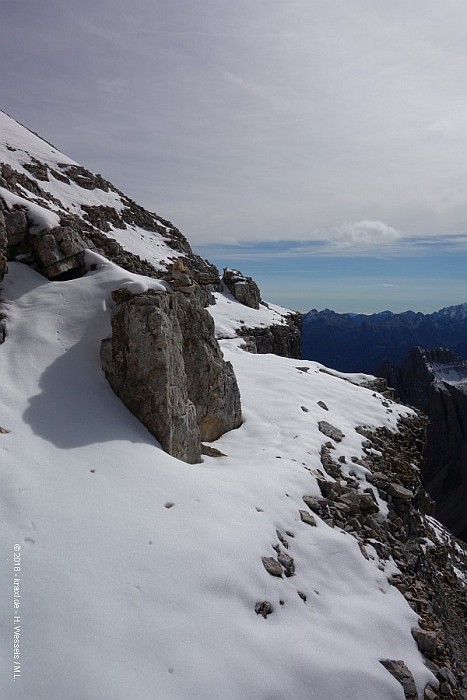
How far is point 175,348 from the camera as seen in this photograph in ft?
39.2

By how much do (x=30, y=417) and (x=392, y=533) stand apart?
10.3m

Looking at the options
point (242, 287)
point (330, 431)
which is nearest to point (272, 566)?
point (330, 431)

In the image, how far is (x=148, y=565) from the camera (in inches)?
274

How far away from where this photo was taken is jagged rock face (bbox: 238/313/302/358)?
156 ft

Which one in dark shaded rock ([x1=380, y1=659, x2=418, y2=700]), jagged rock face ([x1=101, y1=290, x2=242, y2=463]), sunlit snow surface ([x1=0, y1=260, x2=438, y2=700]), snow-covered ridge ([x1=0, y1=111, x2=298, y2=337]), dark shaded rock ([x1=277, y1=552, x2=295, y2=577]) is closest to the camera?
sunlit snow surface ([x1=0, y1=260, x2=438, y2=700])

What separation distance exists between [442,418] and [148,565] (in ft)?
364

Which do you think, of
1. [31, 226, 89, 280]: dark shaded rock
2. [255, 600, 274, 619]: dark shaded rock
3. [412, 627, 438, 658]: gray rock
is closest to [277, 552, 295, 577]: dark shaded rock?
[255, 600, 274, 619]: dark shaded rock

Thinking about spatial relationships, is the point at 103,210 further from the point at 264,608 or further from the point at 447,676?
the point at 447,676

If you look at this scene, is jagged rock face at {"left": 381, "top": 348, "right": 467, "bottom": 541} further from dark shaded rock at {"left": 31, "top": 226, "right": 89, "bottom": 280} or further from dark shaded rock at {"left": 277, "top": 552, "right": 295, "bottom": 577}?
dark shaded rock at {"left": 31, "top": 226, "right": 89, "bottom": 280}

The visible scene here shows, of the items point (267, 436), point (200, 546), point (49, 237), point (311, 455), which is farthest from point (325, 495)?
point (49, 237)

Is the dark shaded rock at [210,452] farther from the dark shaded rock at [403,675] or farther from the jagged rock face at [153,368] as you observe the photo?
the dark shaded rock at [403,675]

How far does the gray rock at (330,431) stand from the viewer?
15.7 meters

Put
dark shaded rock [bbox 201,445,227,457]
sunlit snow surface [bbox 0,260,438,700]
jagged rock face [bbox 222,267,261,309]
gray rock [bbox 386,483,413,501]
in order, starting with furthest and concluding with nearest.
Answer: jagged rock face [bbox 222,267,261,309] < gray rock [bbox 386,483,413,501] < dark shaded rock [bbox 201,445,227,457] < sunlit snow surface [bbox 0,260,438,700]

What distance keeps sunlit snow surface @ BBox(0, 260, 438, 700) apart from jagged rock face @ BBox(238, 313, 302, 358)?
2782cm
